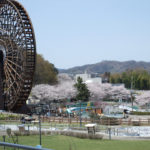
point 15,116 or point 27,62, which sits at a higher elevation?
point 27,62

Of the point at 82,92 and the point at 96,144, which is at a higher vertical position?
the point at 82,92

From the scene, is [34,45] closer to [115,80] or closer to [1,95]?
[1,95]

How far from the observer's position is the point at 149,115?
163 ft

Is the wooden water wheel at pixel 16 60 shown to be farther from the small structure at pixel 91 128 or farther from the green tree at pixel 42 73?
the green tree at pixel 42 73

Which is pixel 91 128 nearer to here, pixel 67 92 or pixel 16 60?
pixel 16 60

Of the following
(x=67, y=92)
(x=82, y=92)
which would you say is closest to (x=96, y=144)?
(x=82, y=92)

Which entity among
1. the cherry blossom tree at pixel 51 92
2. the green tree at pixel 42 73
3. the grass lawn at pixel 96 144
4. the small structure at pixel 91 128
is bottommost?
the grass lawn at pixel 96 144

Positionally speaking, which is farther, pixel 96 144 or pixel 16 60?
pixel 16 60

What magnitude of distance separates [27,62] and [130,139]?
2191 centimetres

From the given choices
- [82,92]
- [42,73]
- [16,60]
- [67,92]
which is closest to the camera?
[16,60]

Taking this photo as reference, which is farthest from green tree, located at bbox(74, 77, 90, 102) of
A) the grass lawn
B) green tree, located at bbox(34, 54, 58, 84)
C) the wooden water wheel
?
the grass lawn

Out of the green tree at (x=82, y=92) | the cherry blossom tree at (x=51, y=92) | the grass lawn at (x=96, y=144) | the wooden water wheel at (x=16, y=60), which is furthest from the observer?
the cherry blossom tree at (x=51, y=92)

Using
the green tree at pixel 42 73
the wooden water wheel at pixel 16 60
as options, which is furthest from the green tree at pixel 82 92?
the wooden water wheel at pixel 16 60

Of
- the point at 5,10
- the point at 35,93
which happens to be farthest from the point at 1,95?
the point at 35,93
